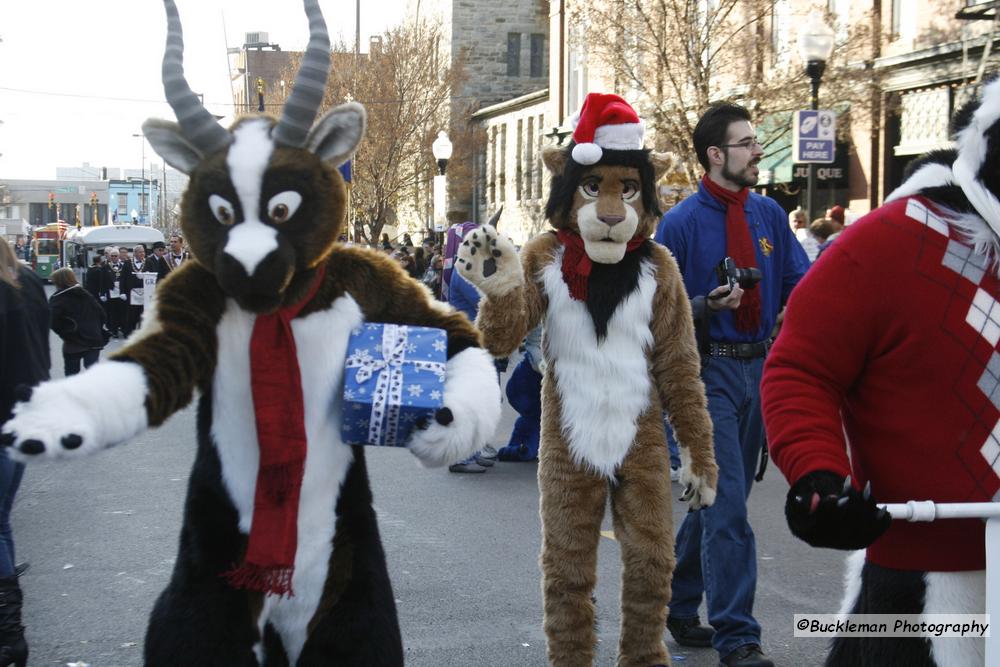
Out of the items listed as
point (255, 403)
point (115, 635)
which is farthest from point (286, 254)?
point (115, 635)

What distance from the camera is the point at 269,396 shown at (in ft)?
10.8

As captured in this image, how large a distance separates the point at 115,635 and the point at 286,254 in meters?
2.85

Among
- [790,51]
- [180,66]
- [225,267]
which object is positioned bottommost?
[225,267]

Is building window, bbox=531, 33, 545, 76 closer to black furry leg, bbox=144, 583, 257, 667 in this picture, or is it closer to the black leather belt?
the black leather belt

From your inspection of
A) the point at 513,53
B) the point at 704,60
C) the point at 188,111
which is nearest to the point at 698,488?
the point at 188,111

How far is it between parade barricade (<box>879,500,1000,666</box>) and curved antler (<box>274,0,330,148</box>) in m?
1.96

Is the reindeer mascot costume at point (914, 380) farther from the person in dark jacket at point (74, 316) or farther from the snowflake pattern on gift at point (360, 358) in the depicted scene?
the person in dark jacket at point (74, 316)

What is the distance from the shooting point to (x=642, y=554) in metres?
4.41

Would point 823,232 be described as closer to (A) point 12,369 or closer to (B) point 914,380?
(A) point 12,369

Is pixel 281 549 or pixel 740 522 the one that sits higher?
pixel 281 549

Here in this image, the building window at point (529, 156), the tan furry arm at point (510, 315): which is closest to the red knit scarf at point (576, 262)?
the tan furry arm at point (510, 315)

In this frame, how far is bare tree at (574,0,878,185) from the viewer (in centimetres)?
2033

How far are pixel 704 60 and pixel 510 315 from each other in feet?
60.7

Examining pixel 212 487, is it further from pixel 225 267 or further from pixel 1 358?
pixel 1 358
